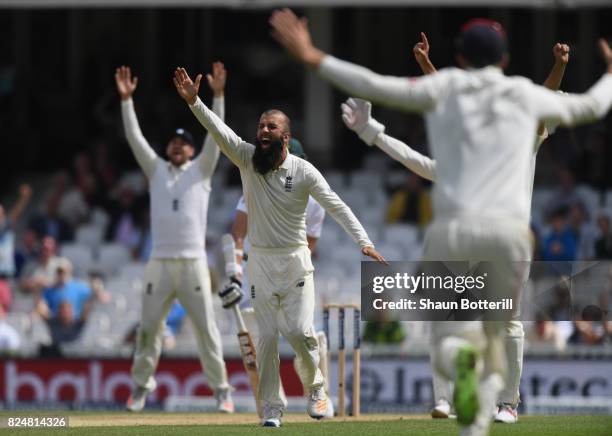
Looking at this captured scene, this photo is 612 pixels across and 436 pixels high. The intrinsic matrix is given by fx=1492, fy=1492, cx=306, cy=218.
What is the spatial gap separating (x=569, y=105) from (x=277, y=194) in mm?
2979

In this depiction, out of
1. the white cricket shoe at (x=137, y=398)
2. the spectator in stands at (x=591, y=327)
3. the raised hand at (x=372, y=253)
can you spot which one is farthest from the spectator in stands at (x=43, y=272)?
the raised hand at (x=372, y=253)

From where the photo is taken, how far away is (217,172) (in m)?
21.3

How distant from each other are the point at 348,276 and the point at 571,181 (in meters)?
3.33

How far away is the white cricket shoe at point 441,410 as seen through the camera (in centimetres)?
1089

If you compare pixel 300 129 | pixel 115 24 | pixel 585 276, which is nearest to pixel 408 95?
pixel 585 276

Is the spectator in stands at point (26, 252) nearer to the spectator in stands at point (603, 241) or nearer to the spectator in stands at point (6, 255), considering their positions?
the spectator in stands at point (6, 255)

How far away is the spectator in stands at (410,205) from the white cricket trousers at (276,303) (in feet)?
30.6

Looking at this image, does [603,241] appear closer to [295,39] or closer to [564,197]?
[564,197]

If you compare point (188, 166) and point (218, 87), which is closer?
point (218, 87)

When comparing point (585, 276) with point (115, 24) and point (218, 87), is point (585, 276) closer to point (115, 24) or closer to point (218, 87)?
point (218, 87)

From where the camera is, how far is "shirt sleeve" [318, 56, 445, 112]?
7258 mm

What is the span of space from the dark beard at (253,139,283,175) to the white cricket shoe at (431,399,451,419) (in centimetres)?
229

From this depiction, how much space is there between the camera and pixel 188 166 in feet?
41.2

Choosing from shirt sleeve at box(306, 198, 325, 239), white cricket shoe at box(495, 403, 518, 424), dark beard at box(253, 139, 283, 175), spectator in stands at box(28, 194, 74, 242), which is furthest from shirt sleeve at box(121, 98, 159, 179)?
spectator in stands at box(28, 194, 74, 242)
